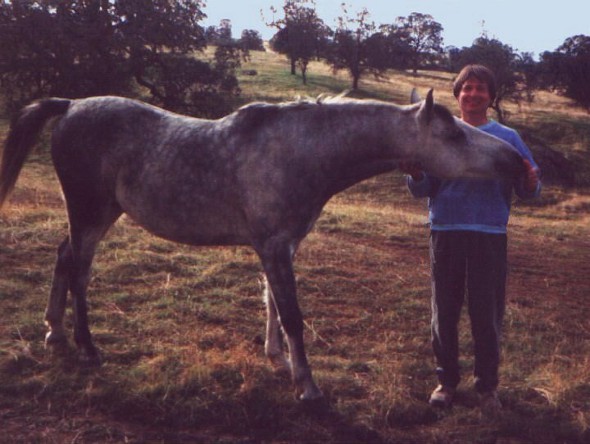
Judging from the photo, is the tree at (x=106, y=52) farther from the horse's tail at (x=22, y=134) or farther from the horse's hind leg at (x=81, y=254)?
the horse's hind leg at (x=81, y=254)

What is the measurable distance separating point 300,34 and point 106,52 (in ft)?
88.0

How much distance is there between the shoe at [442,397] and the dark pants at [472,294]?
5 cm

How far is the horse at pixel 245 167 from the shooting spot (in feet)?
14.3

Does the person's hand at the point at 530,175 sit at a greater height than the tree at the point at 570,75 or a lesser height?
lesser

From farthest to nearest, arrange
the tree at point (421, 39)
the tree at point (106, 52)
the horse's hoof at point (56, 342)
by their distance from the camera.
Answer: the tree at point (421, 39), the tree at point (106, 52), the horse's hoof at point (56, 342)

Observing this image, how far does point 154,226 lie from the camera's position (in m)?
5.00

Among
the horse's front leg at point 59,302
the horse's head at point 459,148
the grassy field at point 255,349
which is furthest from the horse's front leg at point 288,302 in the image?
the horse's front leg at point 59,302

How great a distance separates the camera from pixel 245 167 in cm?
455

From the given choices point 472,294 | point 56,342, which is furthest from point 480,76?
point 56,342

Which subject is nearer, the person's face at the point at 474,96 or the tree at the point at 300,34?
the person's face at the point at 474,96

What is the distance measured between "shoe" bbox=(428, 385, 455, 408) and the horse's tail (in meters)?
3.80

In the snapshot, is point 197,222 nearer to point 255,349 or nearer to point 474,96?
point 255,349

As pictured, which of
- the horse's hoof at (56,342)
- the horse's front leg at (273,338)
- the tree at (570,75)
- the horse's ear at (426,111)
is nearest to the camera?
the horse's ear at (426,111)

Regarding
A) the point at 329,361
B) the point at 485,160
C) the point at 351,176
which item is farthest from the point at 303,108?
the point at 329,361
